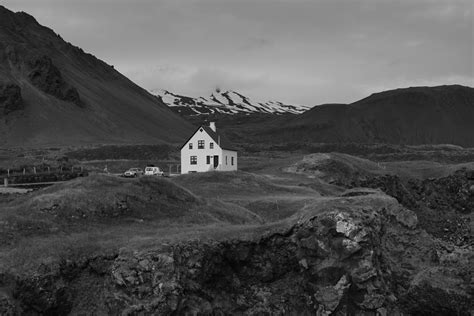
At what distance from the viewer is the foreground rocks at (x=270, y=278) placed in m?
26.1

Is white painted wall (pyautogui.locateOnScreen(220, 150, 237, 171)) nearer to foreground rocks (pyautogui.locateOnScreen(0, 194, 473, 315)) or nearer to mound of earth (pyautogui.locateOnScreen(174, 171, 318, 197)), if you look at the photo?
mound of earth (pyautogui.locateOnScreen(174, 171, 318, 197))

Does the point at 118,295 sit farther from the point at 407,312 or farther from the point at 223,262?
the point at 407,312

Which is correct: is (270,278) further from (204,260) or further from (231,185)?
(231,185)

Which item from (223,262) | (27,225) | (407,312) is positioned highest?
(27,225)

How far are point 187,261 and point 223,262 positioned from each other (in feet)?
8.15

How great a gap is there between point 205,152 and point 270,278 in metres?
57.3

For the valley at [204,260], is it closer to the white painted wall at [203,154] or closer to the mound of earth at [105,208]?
the mound of earth at [105,208]

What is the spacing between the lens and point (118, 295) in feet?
86.7

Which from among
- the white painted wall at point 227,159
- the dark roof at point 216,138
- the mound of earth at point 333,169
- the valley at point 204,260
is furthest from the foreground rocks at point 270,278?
the dark roof at point 216,138

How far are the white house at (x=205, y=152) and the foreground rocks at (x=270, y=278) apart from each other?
177 ft

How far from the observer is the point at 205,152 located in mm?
85875

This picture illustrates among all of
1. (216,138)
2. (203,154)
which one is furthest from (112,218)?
(216,138)

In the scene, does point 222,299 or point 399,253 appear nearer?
point 222,299

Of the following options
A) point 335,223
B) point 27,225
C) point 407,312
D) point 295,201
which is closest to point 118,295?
point 27,225
